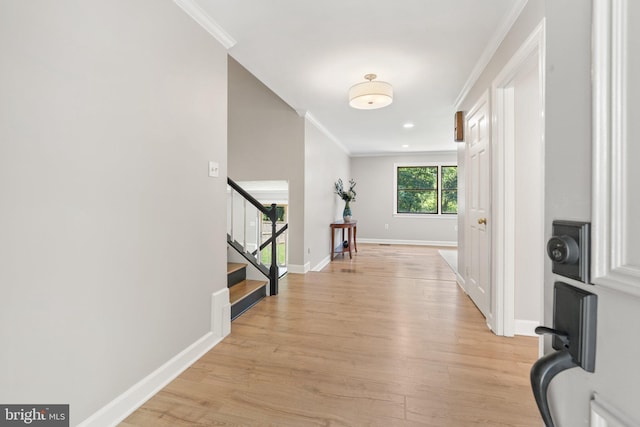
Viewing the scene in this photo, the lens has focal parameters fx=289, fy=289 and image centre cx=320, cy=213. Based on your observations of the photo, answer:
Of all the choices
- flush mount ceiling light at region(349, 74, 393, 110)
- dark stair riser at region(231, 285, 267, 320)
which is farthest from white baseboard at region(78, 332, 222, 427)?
flush mount ceiling light at region(349, 74, 393, 110)

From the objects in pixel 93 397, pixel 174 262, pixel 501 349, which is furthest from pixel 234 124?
pixel 501 349

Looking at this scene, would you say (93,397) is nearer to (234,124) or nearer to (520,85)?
(520,85)

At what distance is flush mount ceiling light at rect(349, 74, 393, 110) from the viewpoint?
279 cm

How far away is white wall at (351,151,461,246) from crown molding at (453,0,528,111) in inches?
164

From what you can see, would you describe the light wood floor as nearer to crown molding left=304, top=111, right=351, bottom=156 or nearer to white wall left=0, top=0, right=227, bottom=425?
white wall left=0, top=0, right=227, bottom=425

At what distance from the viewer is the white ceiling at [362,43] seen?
6.42 ft

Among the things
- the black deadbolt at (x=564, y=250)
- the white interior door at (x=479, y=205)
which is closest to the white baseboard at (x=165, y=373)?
the black deadbolt at (x=564, y=250)

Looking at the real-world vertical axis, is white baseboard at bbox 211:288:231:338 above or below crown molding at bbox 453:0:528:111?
below

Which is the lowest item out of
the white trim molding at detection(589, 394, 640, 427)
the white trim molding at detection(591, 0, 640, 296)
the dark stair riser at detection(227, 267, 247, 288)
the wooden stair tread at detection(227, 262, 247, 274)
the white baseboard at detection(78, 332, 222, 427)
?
the white baseboard at detection(78, 332, 222, 427)

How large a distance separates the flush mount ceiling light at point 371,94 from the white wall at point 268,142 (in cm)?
145

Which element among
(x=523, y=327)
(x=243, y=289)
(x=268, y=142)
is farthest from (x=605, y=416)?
(x=268, y=142)

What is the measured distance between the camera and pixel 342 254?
6.01 meters

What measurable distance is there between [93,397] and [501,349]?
249cm

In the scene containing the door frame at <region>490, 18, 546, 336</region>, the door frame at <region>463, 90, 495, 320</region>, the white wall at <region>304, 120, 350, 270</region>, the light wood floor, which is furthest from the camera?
the white wall at <region>304, 120, 350, 270</region>
